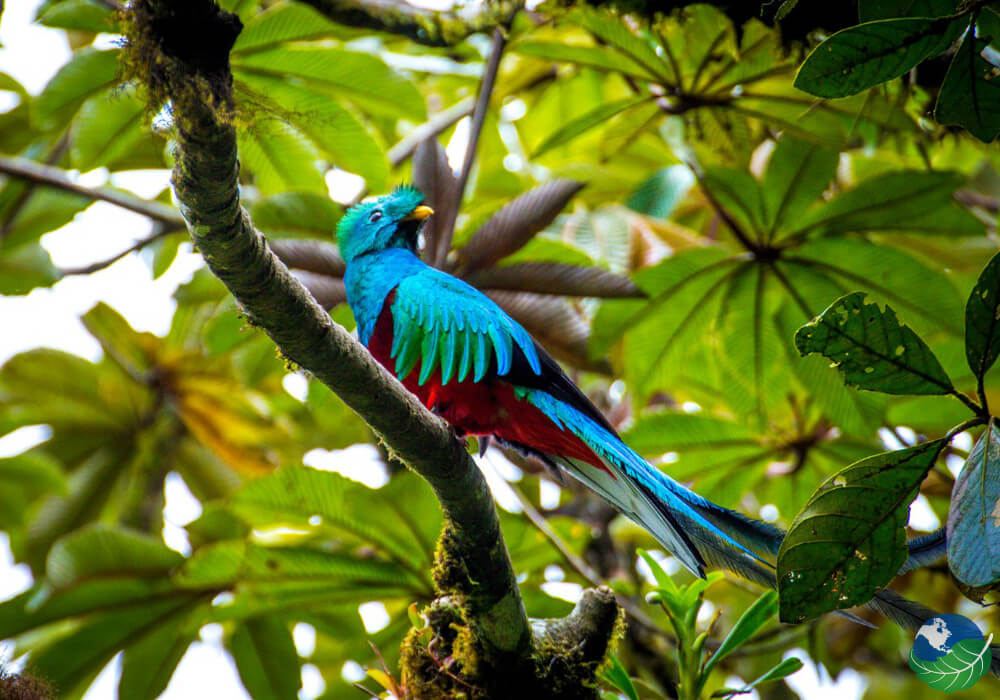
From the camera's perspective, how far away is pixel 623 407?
4.47 metres

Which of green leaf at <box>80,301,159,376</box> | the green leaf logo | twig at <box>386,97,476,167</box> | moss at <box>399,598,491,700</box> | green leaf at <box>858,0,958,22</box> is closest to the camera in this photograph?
the green leaf logo

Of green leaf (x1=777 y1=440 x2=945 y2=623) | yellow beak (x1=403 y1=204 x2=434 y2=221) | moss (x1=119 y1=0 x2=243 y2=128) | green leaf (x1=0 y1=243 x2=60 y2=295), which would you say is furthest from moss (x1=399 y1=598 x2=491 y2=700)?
green leaf (x1=0 y1=243 x2=60 y2=295)

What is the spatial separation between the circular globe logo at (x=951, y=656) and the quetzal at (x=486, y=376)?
0.71m

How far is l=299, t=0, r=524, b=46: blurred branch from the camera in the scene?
332cm

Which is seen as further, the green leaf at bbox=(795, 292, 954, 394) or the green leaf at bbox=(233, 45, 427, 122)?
the green leaf at bbox=(233, 45, 427, 122)

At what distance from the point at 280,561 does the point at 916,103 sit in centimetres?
300

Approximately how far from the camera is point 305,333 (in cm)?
177

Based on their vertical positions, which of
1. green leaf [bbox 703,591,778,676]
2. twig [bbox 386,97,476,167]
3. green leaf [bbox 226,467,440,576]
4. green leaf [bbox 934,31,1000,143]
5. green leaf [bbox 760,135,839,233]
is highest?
twig [bbox 386,97,476,167]

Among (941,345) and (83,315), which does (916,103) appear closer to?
(941,345)

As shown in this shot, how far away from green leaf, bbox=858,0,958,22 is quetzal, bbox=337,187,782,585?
1.26 meters

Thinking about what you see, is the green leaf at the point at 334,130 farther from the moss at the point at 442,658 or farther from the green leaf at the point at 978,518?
the green leaf at the point at 978,518

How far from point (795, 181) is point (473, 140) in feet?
4.29

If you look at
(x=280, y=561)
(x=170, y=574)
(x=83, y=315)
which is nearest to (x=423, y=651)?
(x=280, y=561)

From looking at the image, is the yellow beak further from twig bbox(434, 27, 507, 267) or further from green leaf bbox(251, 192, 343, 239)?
green leaf bbox(251, 192, 343, 239)
